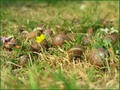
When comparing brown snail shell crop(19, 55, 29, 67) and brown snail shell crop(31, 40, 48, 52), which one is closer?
brown snail shell crop(19, 55, 29, 67)

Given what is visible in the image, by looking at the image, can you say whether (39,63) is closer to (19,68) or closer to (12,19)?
(19,68)

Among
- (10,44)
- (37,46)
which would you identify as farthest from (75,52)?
(10,44)

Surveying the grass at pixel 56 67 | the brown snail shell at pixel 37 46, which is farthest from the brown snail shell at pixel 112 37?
the brown snail shell at pixel 37 46

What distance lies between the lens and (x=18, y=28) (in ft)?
13.0

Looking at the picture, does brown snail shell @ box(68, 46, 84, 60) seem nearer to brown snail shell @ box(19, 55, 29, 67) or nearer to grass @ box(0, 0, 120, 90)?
grass @ box(0, 0, 120, 90)

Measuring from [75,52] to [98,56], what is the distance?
0.85 feet

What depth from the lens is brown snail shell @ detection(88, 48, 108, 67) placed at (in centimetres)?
270

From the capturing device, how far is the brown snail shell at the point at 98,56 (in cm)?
270

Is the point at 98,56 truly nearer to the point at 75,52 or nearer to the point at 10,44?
the point at 75,52

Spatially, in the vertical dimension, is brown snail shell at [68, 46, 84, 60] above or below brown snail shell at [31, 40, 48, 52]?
below

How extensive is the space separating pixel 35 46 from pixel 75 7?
2584 mm

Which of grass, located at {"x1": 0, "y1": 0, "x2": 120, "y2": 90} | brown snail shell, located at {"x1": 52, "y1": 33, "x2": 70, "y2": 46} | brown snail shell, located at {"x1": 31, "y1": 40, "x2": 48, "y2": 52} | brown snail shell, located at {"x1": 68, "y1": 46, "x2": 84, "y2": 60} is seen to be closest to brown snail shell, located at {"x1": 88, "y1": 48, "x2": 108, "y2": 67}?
grass, located at {"x1": 0, "y1": 0, "x2": 120, "y2": 90}

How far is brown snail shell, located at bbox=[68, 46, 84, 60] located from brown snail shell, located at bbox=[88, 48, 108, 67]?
160mm

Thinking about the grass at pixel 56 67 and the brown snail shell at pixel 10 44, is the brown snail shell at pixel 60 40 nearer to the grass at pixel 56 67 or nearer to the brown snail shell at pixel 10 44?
the grass at pixel 56 67
